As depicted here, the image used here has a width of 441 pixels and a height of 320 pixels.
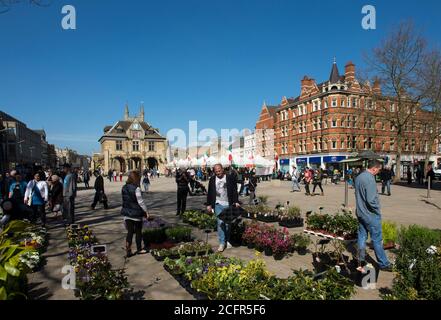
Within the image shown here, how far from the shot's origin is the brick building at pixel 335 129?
48906 mm

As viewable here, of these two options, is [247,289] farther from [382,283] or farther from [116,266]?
[116,266]

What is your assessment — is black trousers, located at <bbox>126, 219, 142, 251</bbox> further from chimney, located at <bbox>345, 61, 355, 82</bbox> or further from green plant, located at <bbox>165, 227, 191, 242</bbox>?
chimney, located at <bbox>345, 61, 355, 82</bbox>

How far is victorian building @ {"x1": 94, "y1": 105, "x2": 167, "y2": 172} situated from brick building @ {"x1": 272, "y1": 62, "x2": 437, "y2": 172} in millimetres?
38691

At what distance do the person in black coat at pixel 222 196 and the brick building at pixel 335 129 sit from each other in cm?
4057

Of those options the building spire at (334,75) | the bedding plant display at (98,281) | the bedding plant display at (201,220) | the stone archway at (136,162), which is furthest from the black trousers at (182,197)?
the stone archway at (136,162)

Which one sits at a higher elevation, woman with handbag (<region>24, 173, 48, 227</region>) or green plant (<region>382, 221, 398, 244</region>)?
woman with handbag (<region>24, 173, 48, 227</region>)

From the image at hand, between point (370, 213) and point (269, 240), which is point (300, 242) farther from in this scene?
point (370, 213)

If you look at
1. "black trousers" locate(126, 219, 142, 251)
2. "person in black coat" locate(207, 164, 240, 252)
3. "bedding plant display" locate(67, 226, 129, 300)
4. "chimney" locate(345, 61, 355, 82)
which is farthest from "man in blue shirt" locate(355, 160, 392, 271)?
"chimney" locate(345, 61, 355, 82)

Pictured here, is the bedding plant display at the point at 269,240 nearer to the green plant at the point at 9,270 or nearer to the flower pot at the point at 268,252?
the flower pot at the point at 268,252

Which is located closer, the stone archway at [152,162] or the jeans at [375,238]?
the jeans at [375,238]

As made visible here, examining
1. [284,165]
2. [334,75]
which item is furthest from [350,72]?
[284,165]

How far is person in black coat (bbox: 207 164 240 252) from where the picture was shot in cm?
747

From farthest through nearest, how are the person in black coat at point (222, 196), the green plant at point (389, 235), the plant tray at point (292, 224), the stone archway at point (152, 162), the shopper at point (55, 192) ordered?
the stone archway at point (152, 162), the shopper at point (55, 192), the plant tray at point (292, 224), the person in black coat at point (222, 196), the green plant at point (389, 235)

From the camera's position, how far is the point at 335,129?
48844 mm
